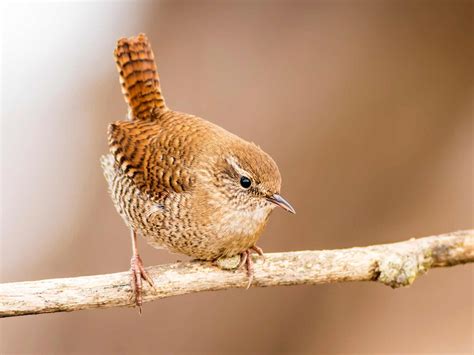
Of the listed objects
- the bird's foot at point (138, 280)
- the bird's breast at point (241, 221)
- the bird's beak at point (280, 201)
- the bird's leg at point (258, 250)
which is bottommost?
the bird's foot at point (138, 280)

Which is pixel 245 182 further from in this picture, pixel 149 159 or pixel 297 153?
pixel 297 153

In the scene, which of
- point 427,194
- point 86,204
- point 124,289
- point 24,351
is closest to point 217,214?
point 124,289

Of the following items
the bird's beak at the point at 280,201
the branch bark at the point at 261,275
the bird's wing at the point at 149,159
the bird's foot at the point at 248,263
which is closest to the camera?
the branch bark at the point at 261,275

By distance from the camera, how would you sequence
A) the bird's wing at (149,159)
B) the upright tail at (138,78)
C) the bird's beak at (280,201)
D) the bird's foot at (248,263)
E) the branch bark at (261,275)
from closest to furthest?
the branch bark at (261,275) → the bird's beak at (280,201) → the bird's foot at (248,263) → the bird's wing at (149,159) → the upright tail at (138,78)

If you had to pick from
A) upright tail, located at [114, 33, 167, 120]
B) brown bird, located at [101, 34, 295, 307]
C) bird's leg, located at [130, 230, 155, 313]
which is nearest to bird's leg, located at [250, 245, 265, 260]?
brown bird, located at [101, 34, 295, 307]

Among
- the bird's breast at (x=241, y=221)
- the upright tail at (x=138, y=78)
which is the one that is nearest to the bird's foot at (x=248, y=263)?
the bird's breast at (x=241, y=221)

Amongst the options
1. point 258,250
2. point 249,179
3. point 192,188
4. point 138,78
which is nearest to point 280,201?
point 249,179

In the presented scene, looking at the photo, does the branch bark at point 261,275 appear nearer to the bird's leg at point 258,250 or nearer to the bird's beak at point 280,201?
the bird's leg at point 258,250
